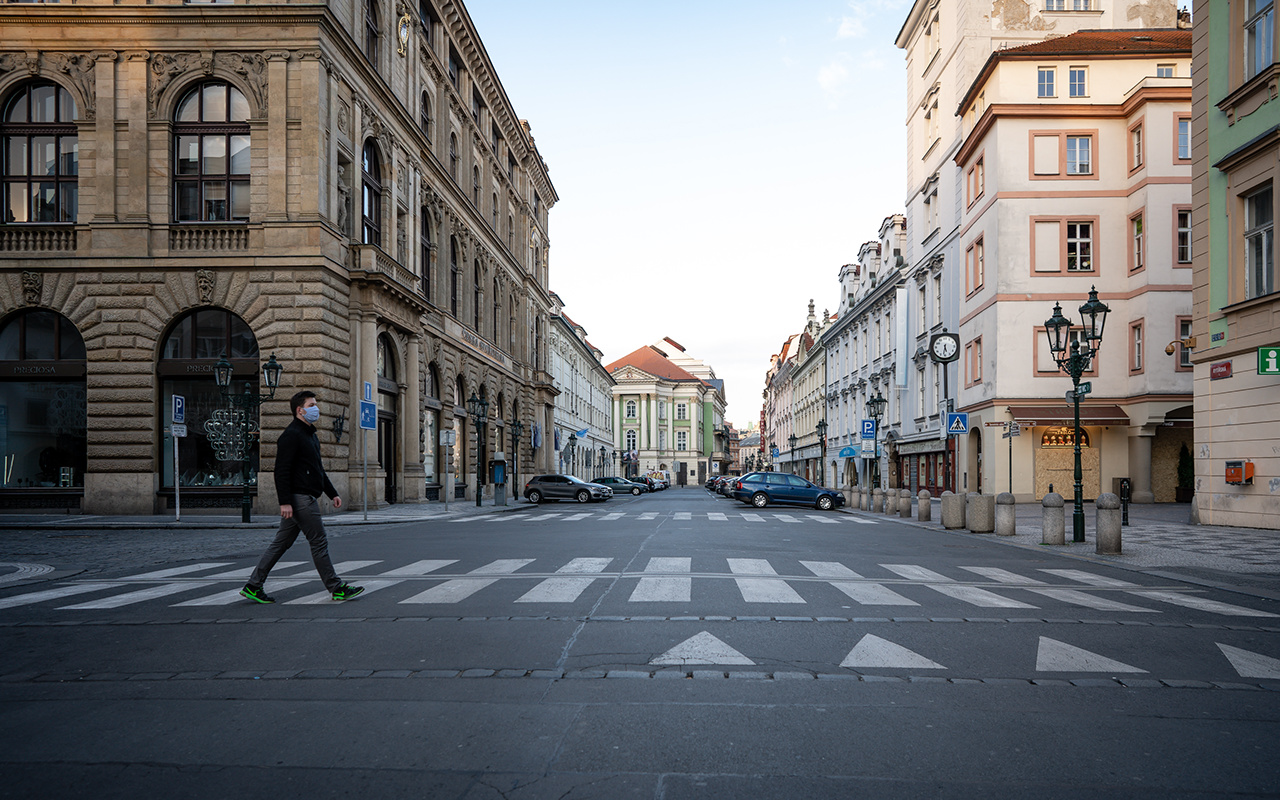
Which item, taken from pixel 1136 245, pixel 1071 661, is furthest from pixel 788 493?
pixel 1071 661

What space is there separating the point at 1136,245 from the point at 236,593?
114ft

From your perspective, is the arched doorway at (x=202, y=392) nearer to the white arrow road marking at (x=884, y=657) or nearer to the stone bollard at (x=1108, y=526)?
the stone bollard at (x=1108, y=526)

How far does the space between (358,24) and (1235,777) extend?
32.9 m

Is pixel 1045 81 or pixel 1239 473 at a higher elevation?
pixel 1045 81

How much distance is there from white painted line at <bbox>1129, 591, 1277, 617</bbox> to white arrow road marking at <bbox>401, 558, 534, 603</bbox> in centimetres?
708

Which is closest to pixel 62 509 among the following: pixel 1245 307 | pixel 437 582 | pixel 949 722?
pixel 437 582

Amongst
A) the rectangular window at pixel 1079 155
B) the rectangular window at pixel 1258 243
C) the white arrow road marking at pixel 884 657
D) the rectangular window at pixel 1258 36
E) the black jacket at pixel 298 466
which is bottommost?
the white arrow road marking at pixel 884 657

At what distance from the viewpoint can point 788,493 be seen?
1422 inches

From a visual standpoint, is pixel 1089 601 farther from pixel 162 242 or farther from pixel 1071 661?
pixel 162 242

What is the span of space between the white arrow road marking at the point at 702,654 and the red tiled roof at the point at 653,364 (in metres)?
141

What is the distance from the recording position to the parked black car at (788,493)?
117 ft

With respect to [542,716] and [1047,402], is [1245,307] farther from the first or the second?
[542,716]

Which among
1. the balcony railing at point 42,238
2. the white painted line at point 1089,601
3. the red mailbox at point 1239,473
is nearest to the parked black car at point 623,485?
the balcony railing at point 42,238

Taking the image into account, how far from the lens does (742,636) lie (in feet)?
23.2
